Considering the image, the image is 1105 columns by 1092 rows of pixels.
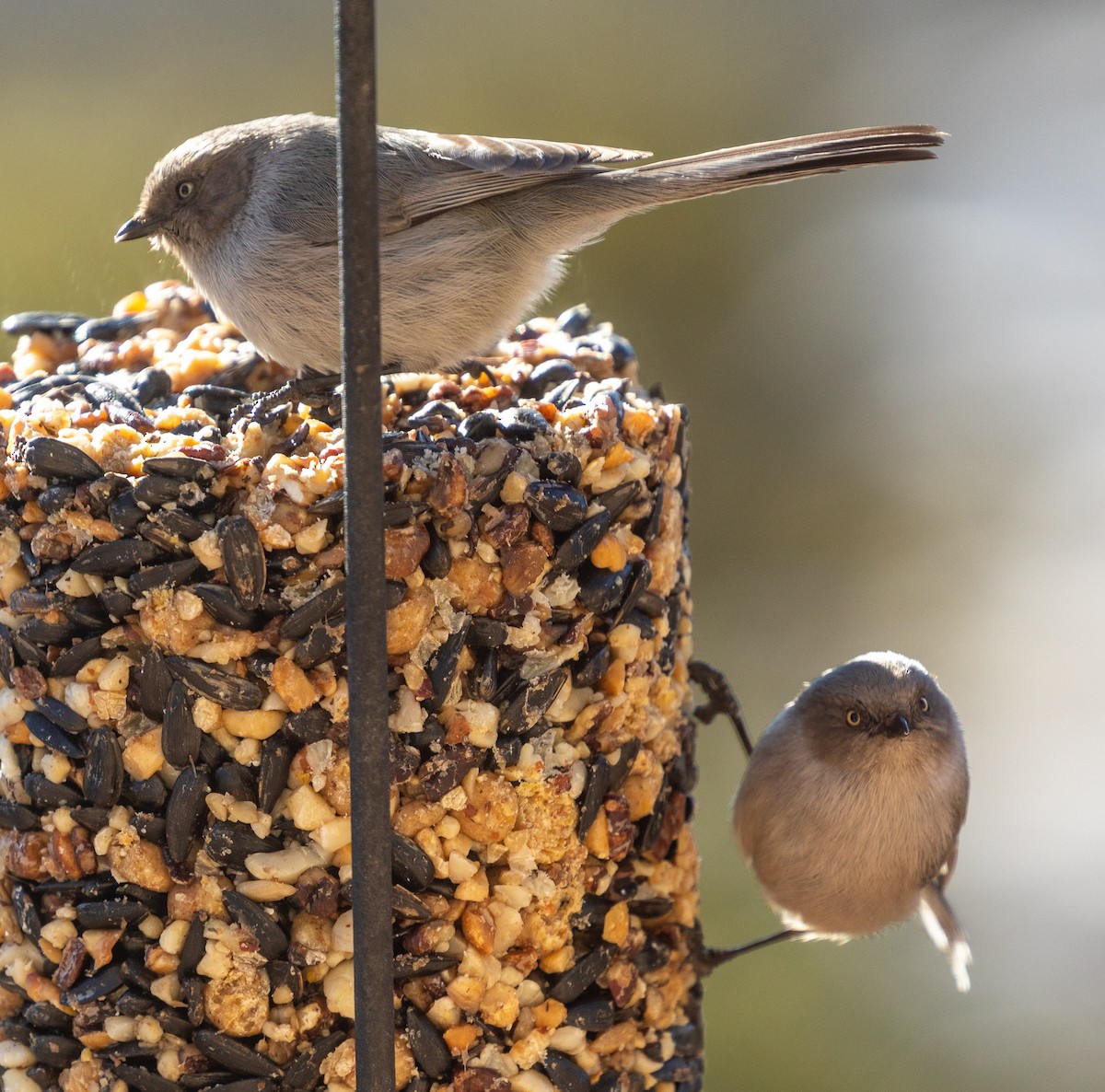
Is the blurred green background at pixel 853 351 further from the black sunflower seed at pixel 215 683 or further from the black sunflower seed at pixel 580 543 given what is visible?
the black sunflower seed at pixel 215 683

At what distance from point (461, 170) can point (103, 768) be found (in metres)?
0.89

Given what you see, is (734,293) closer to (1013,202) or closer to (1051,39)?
(1013,202)

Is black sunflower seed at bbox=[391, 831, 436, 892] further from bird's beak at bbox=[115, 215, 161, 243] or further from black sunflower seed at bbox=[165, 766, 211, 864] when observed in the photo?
bird's beak at bbox=[115, 215, 161, 243]

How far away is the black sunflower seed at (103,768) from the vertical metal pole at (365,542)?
0.97ft

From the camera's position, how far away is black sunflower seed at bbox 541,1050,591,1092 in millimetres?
1295

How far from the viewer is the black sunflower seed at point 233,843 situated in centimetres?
116

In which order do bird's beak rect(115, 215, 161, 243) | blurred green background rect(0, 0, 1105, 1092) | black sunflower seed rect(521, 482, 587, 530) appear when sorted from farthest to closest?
1. blurred green background rect(0, 0, 1105, 1092)
2. bird's beak rect(115, 215, 161, 243)
3. black sunflower seed rect(521, 482, 587, 530)

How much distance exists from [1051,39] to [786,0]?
3.47 feet

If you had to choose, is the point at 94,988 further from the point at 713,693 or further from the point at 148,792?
the point at 713,693

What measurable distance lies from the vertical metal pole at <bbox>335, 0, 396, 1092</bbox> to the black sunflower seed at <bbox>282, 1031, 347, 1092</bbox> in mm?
184

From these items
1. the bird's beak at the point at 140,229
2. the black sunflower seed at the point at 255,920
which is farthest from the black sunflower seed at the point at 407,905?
the bird's beak at the point at 140,229

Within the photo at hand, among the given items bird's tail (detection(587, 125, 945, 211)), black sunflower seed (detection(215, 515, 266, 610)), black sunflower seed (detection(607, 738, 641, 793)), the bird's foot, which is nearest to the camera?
black sunflower seed (detection(215, 515, 266, 610))

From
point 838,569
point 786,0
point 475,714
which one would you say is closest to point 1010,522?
point 838,569

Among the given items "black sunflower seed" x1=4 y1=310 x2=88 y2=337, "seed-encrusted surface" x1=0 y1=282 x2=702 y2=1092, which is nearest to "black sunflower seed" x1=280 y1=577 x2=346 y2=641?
"seed-encrusted surface" x1=0 y1=282 x2=702 y2=1092
